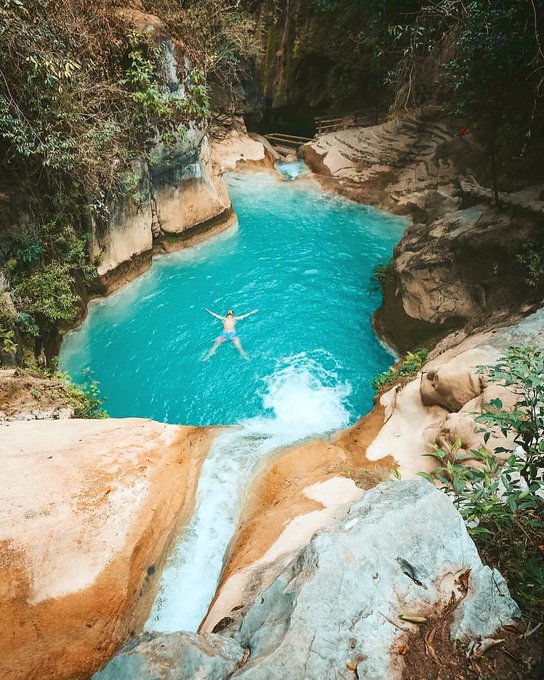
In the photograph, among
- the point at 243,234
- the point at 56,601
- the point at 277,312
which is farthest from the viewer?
the point at 243,234

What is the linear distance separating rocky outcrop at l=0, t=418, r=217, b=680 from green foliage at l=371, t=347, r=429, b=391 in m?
4.90

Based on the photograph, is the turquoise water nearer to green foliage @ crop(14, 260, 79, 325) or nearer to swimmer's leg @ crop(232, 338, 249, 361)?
swimmer's leg @ crop(232, 338, 249, 361)

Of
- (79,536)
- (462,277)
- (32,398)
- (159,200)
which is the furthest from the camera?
(159,200)

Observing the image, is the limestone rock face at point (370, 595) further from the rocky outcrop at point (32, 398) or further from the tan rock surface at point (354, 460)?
the rocky outcrop at point (32, 398)

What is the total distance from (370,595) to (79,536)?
11.4 feet

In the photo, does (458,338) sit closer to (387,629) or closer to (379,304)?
(379,304)

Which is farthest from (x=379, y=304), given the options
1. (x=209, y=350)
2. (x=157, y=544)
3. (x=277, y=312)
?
(x=157, y=544)

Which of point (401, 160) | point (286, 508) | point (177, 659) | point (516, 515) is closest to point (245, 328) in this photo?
point (286, 508)

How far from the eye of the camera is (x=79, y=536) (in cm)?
463

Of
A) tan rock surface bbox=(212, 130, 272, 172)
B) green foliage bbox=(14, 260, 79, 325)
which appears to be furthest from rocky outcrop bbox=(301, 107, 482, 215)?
green foliage bbox=(14, 260, 79, 325)

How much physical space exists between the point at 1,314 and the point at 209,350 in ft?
15.8

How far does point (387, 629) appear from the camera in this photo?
272 cm

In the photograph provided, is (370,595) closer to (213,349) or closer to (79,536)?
(79,536)

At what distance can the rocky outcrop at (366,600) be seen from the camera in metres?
2.59
